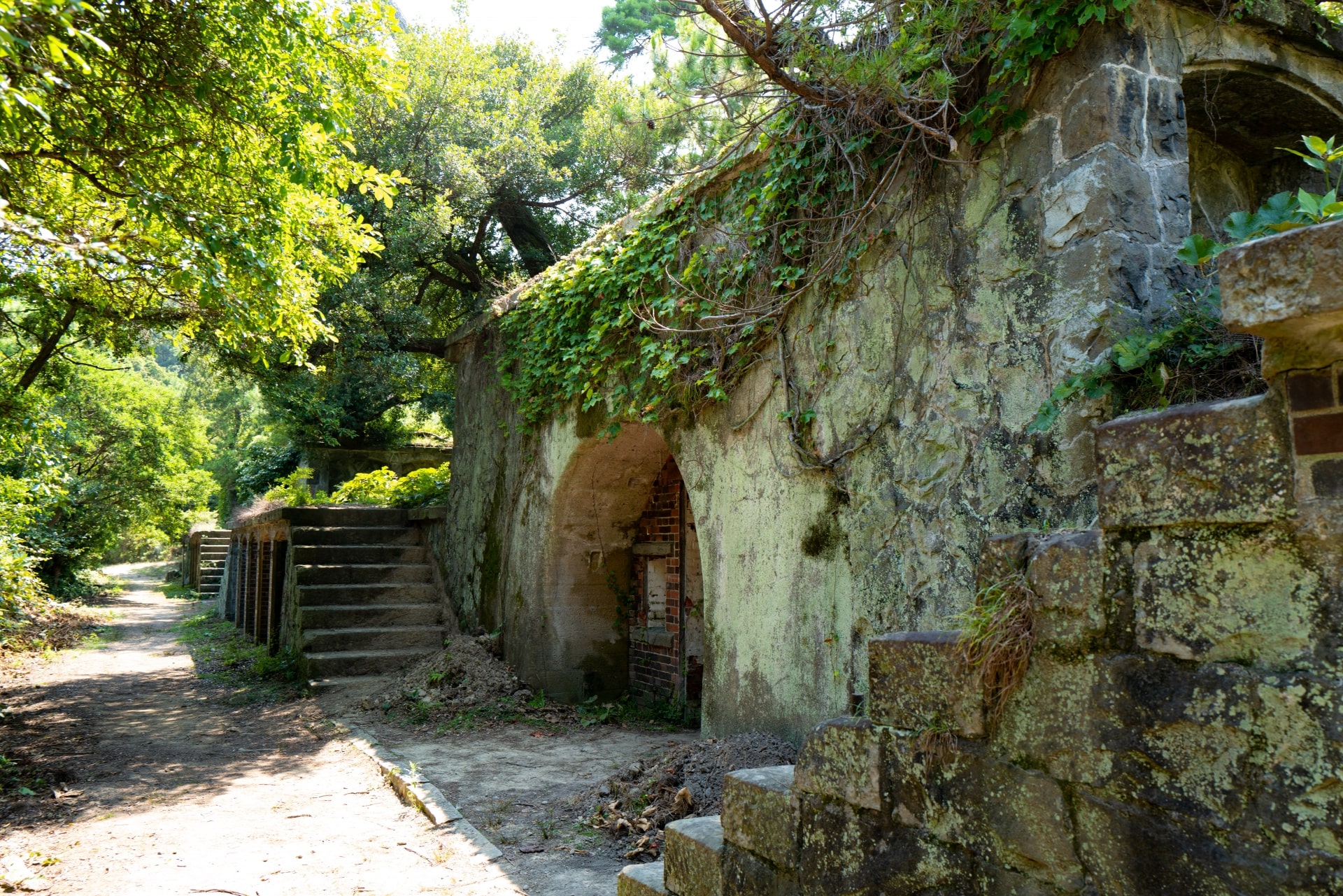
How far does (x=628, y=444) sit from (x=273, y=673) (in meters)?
5.12

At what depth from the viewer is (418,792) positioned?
5066 mm

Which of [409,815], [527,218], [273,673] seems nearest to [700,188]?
[409,815]

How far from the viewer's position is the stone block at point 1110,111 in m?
3.07

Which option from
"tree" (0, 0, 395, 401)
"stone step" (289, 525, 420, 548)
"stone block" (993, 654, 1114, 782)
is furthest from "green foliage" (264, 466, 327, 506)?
"stone block" (993, 654, 1114, 782)

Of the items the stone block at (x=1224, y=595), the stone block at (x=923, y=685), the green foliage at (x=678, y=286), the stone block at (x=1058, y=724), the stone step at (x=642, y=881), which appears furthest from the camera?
the green foliage at (x=678, y=286)

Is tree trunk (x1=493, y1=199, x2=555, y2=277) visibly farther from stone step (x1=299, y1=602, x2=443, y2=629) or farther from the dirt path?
the dirt path

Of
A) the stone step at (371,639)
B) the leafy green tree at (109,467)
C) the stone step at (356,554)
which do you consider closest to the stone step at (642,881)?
the stone step at (371,639)

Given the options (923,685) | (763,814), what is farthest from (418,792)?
(923,685)

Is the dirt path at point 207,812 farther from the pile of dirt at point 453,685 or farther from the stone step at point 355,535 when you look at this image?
the stone step at point 355,535

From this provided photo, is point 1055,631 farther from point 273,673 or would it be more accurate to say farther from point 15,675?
point 15,675

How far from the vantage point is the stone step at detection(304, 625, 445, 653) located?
8.64 m

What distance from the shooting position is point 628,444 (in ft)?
23.3

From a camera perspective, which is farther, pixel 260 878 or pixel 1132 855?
pixel 260 878

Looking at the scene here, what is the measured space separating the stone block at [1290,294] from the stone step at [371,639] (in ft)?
27.5
